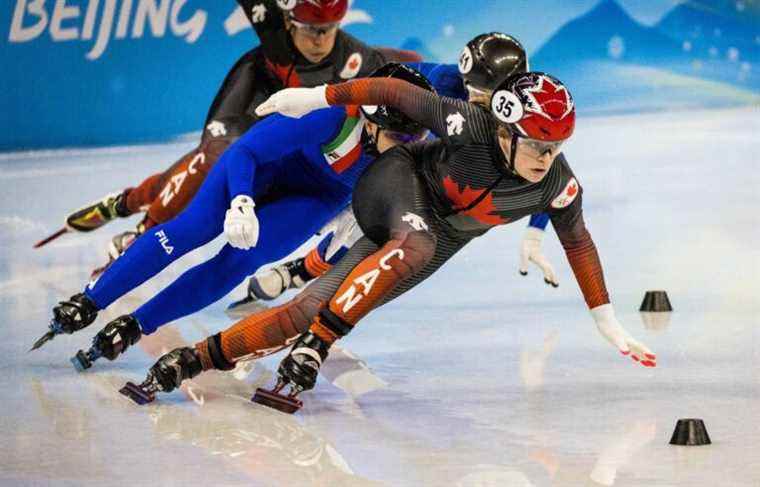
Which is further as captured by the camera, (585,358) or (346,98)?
(585,358)

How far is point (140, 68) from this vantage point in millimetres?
11797

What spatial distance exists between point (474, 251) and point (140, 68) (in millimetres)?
3728

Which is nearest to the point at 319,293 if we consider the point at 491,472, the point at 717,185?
the point at 491,472

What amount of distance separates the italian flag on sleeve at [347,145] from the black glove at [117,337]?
998 mm

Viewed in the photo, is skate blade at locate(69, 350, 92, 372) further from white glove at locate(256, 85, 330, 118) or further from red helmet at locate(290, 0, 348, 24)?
red helmet at locate(290, 0, 348, 24)

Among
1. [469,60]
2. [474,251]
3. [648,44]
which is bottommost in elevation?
[474,251]

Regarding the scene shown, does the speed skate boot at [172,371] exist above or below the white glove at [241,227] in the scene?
below

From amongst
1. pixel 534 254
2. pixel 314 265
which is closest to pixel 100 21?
pixel 314 265

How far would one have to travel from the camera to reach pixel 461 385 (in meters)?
6.04

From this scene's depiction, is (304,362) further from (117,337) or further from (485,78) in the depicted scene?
(485,78)

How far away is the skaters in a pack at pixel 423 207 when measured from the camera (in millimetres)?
5434

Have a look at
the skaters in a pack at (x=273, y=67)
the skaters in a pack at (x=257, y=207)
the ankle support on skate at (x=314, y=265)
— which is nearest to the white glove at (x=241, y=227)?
the skaters in a pack at (x=257, y=207)

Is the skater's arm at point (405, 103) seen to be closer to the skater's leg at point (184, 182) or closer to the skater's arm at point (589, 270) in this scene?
the skater's arm at point (589, 270)

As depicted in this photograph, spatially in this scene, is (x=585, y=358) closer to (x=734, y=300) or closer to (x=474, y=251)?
(x=734, y=300)
